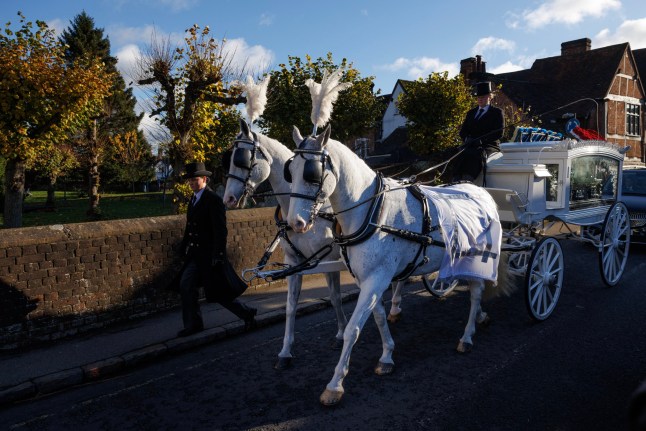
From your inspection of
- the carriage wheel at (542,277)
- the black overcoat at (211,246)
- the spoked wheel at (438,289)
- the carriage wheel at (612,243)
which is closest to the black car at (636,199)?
the carriage wheel at (612,243)

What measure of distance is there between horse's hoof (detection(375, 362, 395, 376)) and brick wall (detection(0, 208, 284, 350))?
10.8 feet

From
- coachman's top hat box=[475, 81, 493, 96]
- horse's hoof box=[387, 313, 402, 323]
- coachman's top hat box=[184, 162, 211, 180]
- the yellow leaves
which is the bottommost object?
horse's hoof box=[387, 313, 402, 323]

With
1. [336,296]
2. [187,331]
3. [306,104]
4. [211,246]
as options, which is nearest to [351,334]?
[336,296]

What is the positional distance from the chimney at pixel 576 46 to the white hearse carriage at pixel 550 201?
32289 mm

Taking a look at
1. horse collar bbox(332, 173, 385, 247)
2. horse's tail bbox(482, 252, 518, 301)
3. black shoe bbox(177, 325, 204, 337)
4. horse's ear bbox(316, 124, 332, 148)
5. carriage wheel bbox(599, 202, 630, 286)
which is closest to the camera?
horse's ear bbox(316, 124, 332, 148)

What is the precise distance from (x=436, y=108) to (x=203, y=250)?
56.5ft

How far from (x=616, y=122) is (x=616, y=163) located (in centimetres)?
2798

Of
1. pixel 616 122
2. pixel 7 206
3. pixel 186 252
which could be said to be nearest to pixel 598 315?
pixel 186 252

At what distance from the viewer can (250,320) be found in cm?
602

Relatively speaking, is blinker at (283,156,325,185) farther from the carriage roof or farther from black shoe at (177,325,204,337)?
the carriage roof

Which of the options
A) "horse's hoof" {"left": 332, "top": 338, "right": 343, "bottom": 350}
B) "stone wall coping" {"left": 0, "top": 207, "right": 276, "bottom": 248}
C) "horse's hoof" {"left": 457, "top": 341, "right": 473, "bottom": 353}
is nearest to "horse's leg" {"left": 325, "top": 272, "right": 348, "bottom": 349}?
"horse's hoof" {"left": 332, "top": 338, "right": 343, "bottom": 350}

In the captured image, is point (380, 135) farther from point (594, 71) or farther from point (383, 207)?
point (383, 207)

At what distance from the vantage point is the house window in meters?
31.7

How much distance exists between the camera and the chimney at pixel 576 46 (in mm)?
34562
